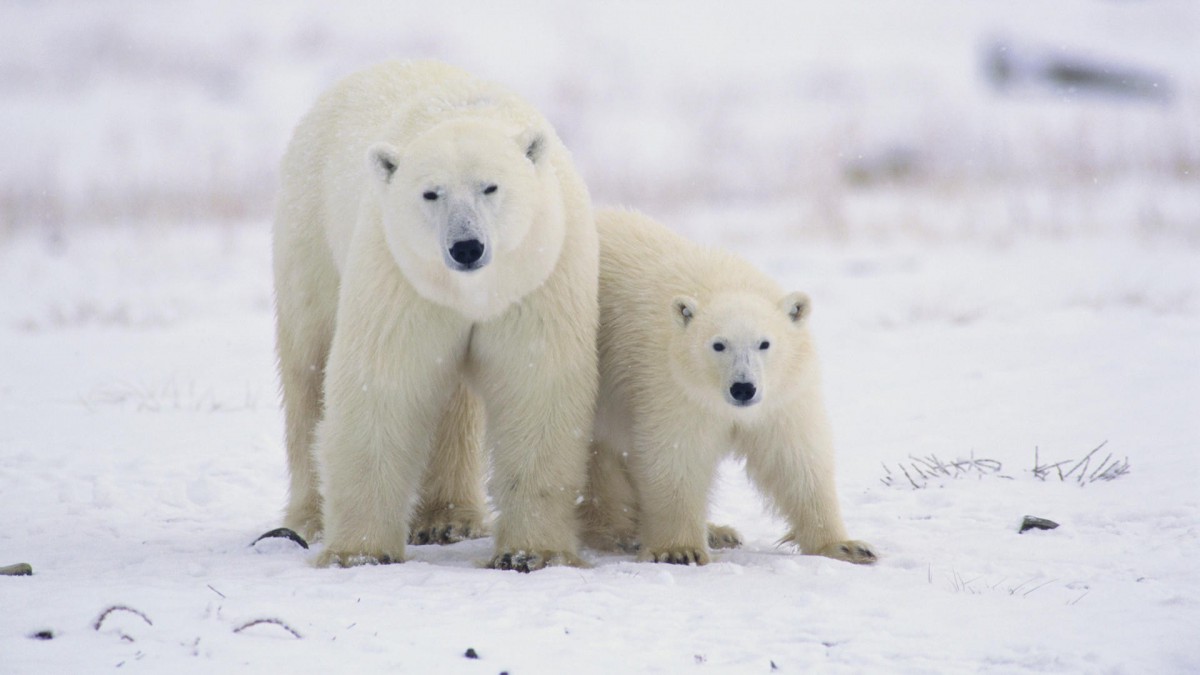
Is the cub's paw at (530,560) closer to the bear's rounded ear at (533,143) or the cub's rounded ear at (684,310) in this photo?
the cub's rounded ear at (684,310)

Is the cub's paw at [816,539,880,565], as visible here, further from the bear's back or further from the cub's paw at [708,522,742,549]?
the bear's back

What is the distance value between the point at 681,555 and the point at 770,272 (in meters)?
6.98

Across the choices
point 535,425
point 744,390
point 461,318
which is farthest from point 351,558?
point 744,390

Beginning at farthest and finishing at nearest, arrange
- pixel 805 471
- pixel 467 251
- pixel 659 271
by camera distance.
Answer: pixel 659 271, pixel 805 471, pixel 467 251

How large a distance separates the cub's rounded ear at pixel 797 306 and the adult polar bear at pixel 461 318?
731 millimetres

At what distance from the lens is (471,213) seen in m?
3.86

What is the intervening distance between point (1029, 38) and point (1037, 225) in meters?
12.4

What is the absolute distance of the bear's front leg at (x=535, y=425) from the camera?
4.20m

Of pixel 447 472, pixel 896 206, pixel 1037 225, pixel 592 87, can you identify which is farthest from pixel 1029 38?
pixel 447 472

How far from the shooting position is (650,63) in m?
23.0

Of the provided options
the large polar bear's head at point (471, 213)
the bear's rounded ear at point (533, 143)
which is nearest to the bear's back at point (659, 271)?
the large polar bear's head at point (471, 213)

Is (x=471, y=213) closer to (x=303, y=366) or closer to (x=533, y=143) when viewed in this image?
(x=533, y=143)

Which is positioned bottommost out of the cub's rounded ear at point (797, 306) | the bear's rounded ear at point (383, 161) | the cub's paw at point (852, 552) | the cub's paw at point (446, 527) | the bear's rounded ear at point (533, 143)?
the cub's paw at point (446, 527)

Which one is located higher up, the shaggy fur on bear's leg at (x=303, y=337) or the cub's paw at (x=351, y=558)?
the shaggy fur on bear's leg at (x=303, y=337)
